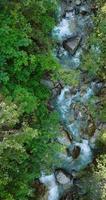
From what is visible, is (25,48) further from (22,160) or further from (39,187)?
(39,187)

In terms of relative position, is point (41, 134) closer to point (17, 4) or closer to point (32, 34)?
point (32, 34)

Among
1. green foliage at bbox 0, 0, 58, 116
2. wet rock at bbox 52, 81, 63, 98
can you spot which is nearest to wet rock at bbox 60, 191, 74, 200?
wet rock at bbox 52, 81, 63, 98

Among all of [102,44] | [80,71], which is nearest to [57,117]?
[80,71]

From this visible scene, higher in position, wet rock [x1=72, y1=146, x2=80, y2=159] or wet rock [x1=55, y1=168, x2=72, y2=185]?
wet rock [x1=72, y1=146, x2=80, y2=159]

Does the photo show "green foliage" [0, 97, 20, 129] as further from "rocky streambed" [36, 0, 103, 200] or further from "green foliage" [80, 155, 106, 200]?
"green foliage" [80, 155, 106, 200]

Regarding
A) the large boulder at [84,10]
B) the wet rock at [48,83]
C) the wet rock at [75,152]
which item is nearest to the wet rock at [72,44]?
the large boulder at [84,10]

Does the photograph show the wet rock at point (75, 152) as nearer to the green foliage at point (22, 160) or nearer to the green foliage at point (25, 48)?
the green foliage at point (22, 160)

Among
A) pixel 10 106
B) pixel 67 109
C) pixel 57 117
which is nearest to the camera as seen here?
pixel 10 106
